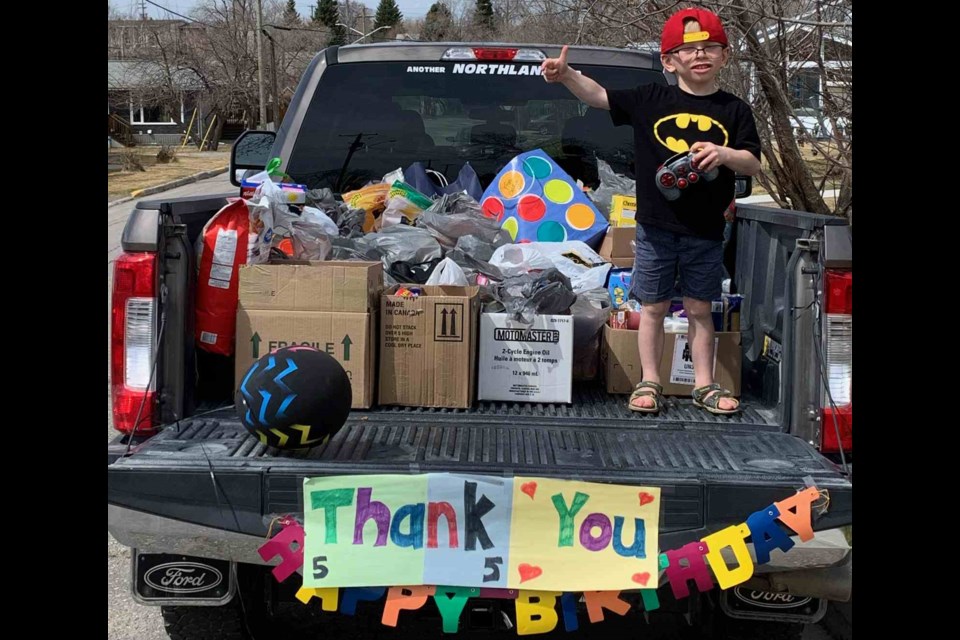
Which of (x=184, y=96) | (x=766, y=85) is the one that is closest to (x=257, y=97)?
(x=184, y=96)

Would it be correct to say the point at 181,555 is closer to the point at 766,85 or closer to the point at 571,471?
the point at 571,471

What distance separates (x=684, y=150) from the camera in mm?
3730

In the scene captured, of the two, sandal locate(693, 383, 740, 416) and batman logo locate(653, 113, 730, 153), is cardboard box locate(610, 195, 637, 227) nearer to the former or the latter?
batman logo locate(653, 113, 730, 153)

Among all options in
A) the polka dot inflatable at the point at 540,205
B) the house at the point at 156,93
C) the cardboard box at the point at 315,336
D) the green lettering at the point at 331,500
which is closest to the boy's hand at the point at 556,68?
the cardboard box at the point at 315,336

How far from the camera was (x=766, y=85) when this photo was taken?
7.84 m

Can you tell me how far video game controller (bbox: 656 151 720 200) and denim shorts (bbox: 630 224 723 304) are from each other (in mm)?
200

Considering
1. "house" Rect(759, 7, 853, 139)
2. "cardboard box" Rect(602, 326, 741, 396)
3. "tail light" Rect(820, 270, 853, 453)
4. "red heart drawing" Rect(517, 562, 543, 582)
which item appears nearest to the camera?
"red heart drawing" Rect(517, 562, 543, 582)

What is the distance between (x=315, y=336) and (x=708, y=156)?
1.49m

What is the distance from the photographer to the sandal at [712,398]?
347cm

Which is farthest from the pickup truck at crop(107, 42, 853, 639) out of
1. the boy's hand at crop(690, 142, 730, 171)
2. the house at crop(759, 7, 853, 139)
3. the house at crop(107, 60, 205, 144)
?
the house at crop(107, 60, 205, 144)

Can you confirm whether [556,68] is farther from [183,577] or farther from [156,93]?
[156,93]

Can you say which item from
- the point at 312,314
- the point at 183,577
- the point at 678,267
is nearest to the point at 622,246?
the point at 678,267

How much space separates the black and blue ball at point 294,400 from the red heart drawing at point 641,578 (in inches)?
37.8

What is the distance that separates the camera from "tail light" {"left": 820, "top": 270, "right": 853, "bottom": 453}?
3041 millimetres
